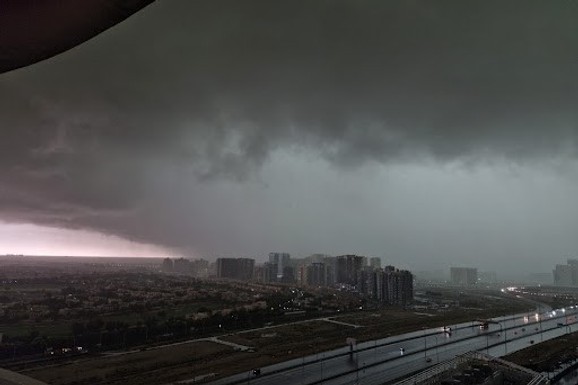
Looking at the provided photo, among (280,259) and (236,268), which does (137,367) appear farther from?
(280,259)

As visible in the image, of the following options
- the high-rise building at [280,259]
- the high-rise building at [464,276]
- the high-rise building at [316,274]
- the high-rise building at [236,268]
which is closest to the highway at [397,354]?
the high-rise building at [316,274]

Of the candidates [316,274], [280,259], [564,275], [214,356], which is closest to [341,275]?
[316,274]

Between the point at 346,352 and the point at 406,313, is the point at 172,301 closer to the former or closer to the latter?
the point at 346,352

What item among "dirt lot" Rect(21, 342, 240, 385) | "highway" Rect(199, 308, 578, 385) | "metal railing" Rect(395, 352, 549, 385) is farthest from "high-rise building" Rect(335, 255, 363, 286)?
"metal railing" Rect(395, 352, 549, 385)

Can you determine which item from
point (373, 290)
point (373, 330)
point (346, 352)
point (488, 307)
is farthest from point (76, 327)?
point (488, 307)

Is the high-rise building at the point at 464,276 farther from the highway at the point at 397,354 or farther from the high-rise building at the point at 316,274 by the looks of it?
the highway at the point at 397,354

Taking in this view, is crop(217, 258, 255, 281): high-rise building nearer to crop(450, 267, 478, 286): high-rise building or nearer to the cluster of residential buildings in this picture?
the cluster of residential buildings
